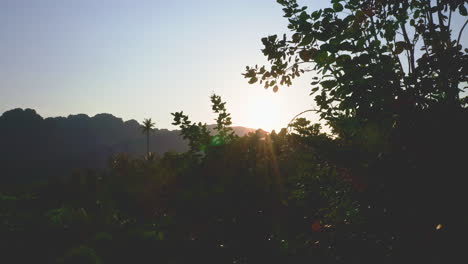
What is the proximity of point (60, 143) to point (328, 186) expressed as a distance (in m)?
135

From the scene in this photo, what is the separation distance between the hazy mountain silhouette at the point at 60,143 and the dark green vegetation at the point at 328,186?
84.5 m

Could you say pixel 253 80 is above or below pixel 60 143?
below

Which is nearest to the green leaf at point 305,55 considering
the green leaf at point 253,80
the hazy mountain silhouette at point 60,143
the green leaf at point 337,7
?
the green leaf at point 337,7

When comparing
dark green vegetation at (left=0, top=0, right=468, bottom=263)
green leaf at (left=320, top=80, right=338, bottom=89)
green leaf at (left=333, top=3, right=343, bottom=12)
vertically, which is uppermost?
green leaf at (left=333, top=3, right=343, bottom=12)

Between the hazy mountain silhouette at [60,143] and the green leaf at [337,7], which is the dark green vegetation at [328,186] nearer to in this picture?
the green leaf at [337,7]

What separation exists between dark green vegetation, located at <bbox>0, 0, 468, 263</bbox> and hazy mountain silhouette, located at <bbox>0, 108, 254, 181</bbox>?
277ft

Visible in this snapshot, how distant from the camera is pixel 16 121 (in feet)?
356

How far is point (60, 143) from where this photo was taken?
11444cm

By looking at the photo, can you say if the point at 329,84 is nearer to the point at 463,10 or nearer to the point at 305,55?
the point at 305,55

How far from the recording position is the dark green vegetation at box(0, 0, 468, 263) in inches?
59.3

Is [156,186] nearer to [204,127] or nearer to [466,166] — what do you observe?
[204,127]

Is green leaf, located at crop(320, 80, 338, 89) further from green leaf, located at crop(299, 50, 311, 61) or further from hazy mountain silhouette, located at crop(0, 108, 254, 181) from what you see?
hazy mountain silhouette, located at crop(0, 108, 254, 181)

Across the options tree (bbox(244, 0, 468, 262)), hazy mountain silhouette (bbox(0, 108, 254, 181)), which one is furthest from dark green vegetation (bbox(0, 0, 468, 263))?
hazy mountain silhouette (bbox(0, 108, 254, 181))

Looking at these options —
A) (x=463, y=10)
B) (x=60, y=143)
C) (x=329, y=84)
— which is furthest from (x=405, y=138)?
(x=60, y=143)
